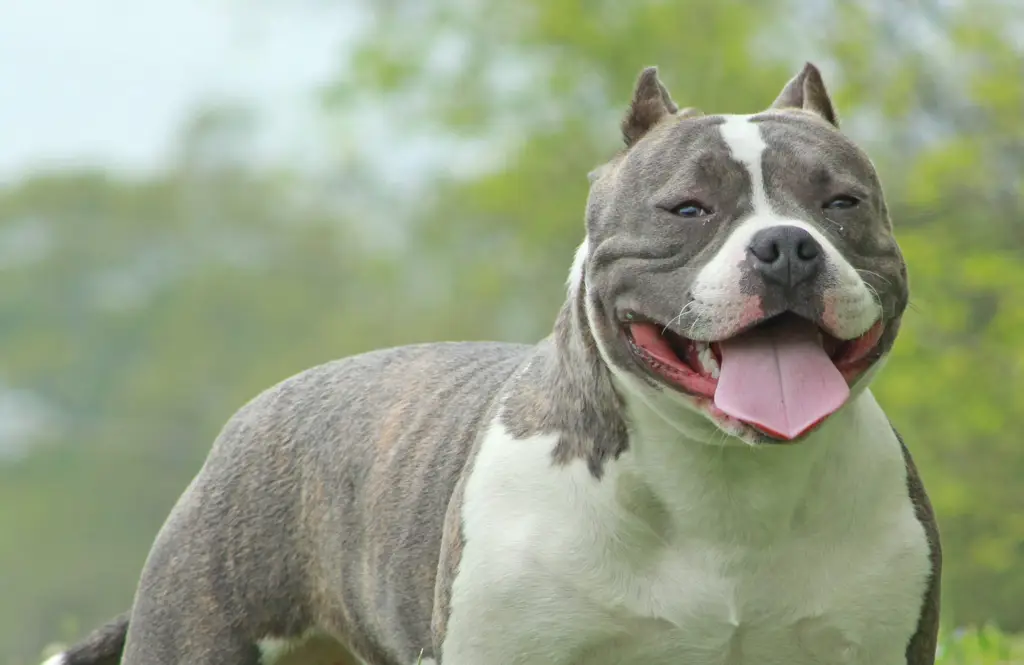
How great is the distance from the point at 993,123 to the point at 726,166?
13.4 meters

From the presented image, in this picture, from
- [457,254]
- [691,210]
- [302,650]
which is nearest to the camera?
[691,210]

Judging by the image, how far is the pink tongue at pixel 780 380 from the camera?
13.7 ft

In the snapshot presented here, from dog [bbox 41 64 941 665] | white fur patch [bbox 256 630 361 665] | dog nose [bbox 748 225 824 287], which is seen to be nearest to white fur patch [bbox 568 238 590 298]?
dog [bbox 41 64 941 665]

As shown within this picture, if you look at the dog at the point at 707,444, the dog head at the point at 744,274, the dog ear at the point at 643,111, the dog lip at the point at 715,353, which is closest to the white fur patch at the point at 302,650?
the dog at the point at 707,444

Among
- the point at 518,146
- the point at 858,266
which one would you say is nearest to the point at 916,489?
the point at 858,266

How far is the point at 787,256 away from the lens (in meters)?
4.16

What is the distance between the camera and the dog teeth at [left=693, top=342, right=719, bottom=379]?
4.34 metres

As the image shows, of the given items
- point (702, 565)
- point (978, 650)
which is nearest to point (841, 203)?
point (702, 565)

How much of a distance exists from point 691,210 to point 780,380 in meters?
0.48

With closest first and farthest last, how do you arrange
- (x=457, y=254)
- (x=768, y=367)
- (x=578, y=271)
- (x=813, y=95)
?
(x=768, y=367)
(x=578, y=271)
(x=813, y=95)
(x=457, y=254)

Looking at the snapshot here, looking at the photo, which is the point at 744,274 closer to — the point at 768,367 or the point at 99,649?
the point at 768,367

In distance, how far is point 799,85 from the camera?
16.8 feet

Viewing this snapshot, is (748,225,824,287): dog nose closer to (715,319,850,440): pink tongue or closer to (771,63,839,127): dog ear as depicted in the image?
(715,319,850,440): pink tongue

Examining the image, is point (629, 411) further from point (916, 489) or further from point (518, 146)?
point (518, 146)
